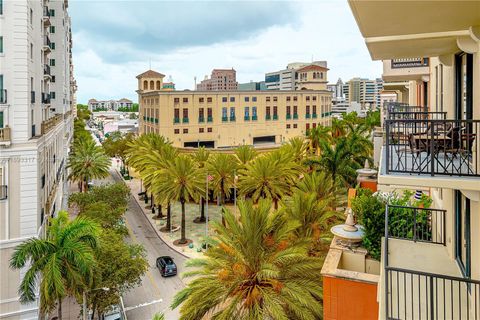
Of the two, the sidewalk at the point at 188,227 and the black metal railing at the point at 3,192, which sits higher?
the black metal railing at the point at 3,192

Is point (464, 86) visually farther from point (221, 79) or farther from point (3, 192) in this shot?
point (221, 79)

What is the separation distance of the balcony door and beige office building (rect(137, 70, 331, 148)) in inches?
1964

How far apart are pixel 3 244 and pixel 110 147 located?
164 feet

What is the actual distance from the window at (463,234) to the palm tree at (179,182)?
23259 millimetres

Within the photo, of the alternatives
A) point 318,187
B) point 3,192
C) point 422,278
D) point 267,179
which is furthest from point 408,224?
point 267,179

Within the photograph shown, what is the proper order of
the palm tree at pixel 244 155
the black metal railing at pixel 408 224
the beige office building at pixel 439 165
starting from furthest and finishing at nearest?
1. the palm tree at pixel 244 155
2. the black metal railing at pixel 408 224
3. the beige office building at pixel 439 165

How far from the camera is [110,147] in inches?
2574

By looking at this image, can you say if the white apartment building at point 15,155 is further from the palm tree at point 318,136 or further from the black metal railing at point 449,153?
the palm tree at point 318,136

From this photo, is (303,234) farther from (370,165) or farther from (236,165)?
(236,165)

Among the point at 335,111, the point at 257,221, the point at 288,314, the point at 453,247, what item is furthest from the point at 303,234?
the point at 335,111

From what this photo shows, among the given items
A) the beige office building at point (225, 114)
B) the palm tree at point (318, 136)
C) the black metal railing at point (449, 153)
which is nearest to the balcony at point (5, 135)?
the black metal railing at point (449, 153)

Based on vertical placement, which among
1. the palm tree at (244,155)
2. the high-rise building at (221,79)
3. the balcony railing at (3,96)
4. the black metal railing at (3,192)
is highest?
the high-rise building at (221,79)

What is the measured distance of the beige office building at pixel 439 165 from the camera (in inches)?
212

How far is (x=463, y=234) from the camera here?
23.8 feet
